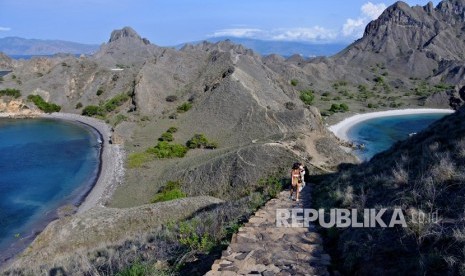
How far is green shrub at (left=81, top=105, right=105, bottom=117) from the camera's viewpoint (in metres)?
→ 74.3

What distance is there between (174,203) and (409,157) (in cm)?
1418

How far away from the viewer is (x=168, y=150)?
45969 mm

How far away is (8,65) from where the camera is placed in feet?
602

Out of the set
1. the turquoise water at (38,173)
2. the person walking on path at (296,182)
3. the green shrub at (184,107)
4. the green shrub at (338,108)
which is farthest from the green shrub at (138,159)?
the green shrub at (338,108)

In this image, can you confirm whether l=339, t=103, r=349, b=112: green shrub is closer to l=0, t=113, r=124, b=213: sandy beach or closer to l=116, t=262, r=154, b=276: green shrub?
l=0, t=113, r=124, b=213: sandy beach

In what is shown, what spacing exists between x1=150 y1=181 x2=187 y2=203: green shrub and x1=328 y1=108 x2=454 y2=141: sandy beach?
37337mm

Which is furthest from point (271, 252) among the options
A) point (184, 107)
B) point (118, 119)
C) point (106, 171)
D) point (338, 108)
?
point (338, 108)

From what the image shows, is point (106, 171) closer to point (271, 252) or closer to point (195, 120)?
point (195, 120)

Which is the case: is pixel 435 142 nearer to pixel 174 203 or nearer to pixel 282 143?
pixel 174 203

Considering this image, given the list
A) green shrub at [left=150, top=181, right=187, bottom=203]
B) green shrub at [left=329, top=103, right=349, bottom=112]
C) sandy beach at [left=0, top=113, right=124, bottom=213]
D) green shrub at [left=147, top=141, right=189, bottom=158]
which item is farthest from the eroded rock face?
green shrub at [left=329, top=103, right=349, bottom=112]

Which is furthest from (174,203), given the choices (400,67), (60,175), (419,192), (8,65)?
(8,65)

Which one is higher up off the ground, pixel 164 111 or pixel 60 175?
pixel 164 111

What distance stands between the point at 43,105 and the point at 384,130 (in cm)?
6236

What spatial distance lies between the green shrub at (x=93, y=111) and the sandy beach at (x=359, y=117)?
39069 millimetres
